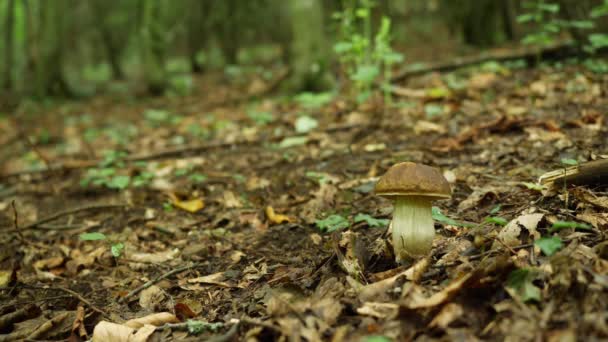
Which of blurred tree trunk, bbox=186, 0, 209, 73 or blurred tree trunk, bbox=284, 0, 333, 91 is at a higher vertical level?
blurred tree trunk, bbox=186, 0, 209, 73

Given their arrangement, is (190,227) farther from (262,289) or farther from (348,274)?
(348,274)

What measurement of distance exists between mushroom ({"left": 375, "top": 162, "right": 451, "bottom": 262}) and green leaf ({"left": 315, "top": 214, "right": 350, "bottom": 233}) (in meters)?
0.98

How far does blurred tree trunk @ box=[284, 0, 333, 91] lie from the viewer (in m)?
9.39

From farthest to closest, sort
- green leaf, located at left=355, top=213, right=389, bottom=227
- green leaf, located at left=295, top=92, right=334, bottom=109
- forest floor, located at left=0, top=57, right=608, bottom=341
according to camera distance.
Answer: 1. green leaf, located at left=295, top=92, right=334, bottom=109
2. green leaf, located at left=355, top=213, right=389, bottom=227
3. forest floor, located at left=0, top=57, right=608, bottom=341

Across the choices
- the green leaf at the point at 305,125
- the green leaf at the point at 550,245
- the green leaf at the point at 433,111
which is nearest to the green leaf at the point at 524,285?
the green leaf at the point at 550,245

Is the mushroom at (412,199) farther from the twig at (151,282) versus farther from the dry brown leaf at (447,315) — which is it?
the twig at (151,282)

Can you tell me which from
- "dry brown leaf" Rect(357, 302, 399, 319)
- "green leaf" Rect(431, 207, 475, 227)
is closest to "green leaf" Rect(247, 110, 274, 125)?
"green leaf" Rect(431, 207, 475, 227)

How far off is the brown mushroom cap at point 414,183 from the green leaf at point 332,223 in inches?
46.1

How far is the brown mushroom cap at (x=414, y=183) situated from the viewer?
2652 mm

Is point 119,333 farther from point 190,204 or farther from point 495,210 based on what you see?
point 495,210

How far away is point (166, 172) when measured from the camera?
632 cm

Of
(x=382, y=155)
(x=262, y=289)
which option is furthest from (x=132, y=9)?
(x=262, y=289)

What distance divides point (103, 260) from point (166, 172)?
2269 millimetres

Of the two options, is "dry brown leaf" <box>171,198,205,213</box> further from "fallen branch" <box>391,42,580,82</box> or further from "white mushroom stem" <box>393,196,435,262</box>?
"fallen branch" <box>391,42,580,82</box>
